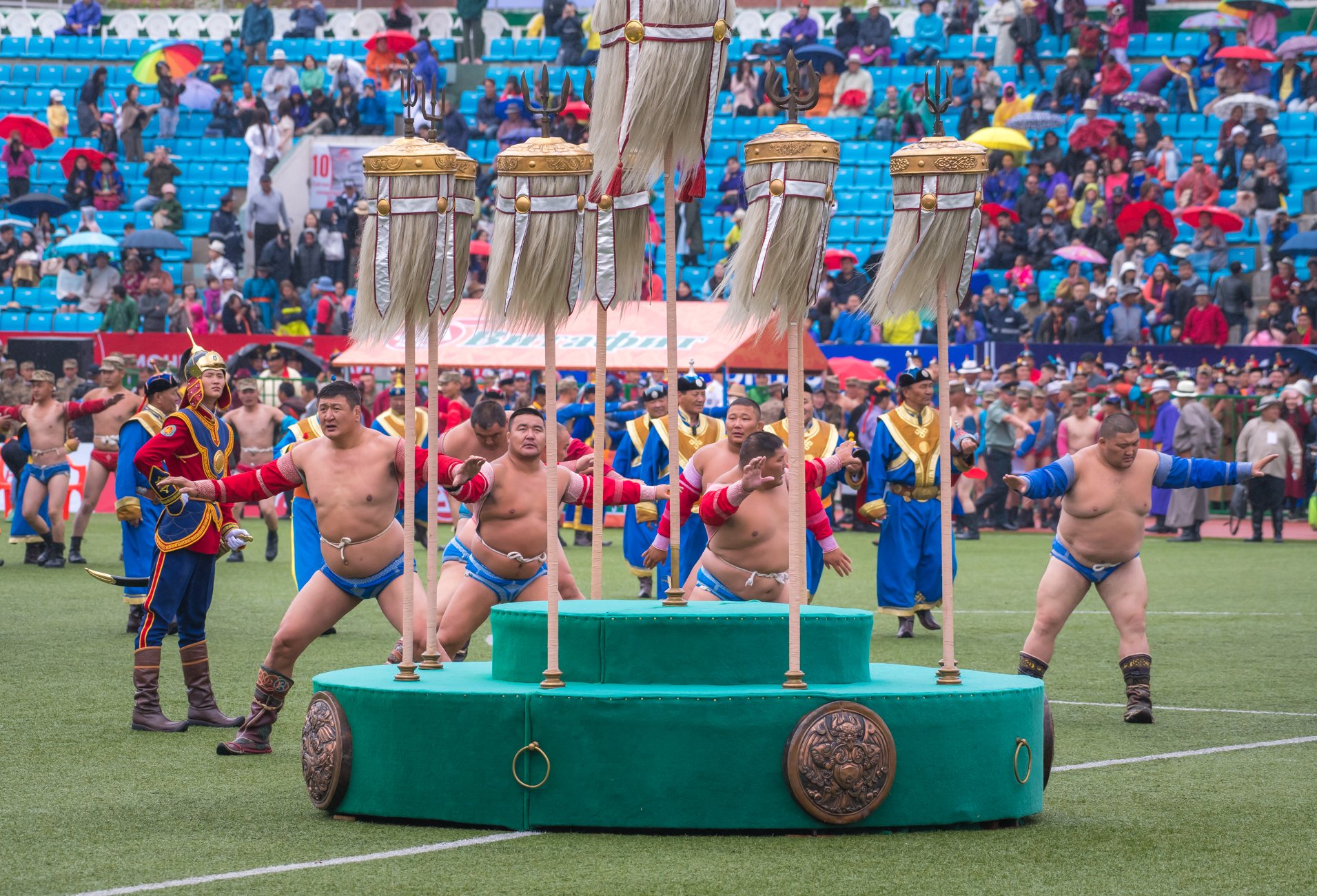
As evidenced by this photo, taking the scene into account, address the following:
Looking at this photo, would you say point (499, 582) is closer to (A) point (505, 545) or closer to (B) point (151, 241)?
(A) point (505, 545)

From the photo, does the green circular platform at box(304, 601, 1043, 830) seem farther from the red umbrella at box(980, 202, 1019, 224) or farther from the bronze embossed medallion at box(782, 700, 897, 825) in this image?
the red umbrella at box(980, 202, 1019, 224)

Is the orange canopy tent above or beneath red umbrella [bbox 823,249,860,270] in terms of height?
beneath

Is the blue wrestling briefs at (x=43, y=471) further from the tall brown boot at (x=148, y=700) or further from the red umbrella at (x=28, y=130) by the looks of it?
the red umbrella at (x=28, y=130)

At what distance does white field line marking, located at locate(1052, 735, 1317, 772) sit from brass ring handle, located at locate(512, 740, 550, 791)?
104 inches

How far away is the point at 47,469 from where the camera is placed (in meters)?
17.5

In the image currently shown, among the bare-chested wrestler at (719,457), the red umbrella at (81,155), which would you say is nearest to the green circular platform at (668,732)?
the bare-chested wrestler at (719,457)

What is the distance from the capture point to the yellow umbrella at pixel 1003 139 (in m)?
26.8

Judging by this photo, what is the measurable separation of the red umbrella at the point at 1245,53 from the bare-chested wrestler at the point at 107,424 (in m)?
18.8

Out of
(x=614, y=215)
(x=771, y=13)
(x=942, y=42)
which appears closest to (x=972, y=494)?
(x=942, y=42)

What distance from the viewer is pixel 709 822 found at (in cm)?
633

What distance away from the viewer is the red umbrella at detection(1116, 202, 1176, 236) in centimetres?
2459

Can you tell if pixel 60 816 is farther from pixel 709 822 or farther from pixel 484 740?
pixel 709 822

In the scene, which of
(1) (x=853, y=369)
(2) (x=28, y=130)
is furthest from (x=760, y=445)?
(2) (x=28, y=130)

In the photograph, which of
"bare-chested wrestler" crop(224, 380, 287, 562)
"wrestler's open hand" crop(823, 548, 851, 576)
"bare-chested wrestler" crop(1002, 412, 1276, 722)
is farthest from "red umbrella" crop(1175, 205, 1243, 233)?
"wrestler's open hand" crop(823, 548, 851, 576)
